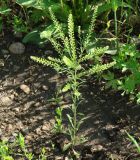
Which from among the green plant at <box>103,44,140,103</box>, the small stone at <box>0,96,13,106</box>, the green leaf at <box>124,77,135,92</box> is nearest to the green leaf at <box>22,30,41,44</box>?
the small stone at <box>0,96,13,106</box>

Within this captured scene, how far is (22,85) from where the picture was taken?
321 cm

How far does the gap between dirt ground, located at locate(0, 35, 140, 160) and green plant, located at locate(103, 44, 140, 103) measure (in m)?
0.11

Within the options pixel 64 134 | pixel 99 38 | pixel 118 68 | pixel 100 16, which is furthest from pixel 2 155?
pixel 100 16

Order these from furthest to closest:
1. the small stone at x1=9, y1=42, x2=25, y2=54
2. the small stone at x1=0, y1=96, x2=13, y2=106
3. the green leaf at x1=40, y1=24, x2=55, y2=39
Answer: the small stone at x1=9, y1=42, x2=25, y2=54 → the green leaf at x1=40, y1=24, x2=55, y2=39 → the small stone at x1=0, y1=96, x2=13, y2=106

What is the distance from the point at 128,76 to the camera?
3.07 meters

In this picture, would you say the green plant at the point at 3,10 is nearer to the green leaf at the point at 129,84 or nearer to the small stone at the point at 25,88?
the small stone at the point at 25,88

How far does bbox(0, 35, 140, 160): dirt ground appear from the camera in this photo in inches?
111

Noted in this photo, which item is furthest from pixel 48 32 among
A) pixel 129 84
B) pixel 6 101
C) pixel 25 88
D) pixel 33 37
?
pixel 129 84

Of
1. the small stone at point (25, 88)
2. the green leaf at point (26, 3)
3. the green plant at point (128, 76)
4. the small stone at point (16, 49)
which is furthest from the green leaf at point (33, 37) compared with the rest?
the green plant at point (128, 76)

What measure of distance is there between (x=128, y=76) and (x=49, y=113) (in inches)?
24.0

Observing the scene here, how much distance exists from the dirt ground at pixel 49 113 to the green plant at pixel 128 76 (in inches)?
4.3

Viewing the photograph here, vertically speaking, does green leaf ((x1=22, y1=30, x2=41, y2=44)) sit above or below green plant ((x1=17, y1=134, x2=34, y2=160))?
above

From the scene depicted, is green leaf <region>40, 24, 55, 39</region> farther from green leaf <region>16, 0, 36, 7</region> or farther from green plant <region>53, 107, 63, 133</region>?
green plant <region>53, 107, 63, 133</region>

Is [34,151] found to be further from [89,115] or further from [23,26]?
[23,26]
